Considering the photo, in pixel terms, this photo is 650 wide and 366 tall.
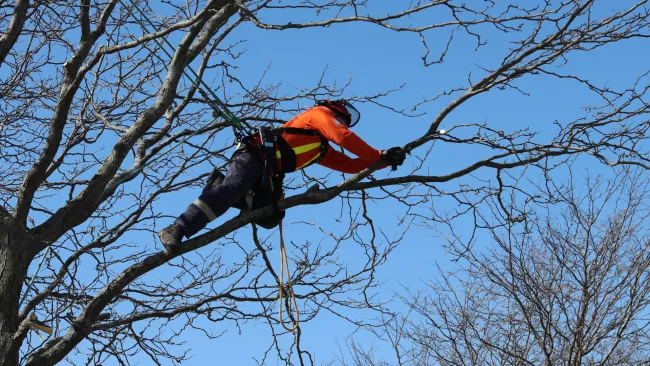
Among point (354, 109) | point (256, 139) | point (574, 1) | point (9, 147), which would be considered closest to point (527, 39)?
point (574, 1)

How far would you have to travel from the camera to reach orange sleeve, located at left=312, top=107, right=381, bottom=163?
5.76m

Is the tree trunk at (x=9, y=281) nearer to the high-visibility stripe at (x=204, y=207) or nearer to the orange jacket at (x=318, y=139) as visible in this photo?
the high-visibility stripe at (x=204, y=207)

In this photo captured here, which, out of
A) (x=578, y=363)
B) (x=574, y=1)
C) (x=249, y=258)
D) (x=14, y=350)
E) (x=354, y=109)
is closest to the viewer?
(x=14, y=350)

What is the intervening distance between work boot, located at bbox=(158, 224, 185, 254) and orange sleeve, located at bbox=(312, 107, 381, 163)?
1.27 m

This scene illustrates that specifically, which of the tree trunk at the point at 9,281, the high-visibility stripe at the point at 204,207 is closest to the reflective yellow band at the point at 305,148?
the high-visibility stripe at the point at 204,207

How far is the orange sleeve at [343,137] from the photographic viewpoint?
5762mm

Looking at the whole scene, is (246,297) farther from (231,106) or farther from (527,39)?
(527,39)

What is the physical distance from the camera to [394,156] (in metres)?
5.63

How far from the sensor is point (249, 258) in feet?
23.3

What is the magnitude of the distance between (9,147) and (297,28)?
3402 mm

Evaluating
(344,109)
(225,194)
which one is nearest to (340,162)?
(344,109)

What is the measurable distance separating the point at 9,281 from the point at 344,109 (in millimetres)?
2578

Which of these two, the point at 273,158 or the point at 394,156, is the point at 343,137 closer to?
the point at 394,156

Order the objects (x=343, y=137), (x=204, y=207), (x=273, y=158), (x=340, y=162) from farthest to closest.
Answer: (x=340, y=162)
(x=343, y=137)
(x=273, y=158)
(x=204, y=207)
